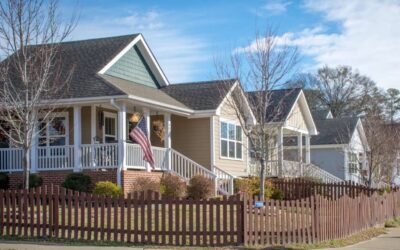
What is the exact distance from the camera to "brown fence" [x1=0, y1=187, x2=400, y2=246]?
14242 mm

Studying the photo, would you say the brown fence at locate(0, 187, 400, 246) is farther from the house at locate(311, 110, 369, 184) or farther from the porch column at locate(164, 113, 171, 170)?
the house at locate(311, 110, 369, 184)

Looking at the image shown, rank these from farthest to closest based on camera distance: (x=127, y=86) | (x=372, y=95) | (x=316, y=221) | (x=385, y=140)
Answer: (x=372, y=95), (x=385, y=140), (x=127, y=86), (x=316, y=221)

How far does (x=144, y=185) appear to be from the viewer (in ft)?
73.6

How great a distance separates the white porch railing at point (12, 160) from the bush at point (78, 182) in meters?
2.65

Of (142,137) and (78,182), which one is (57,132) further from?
(142,137)

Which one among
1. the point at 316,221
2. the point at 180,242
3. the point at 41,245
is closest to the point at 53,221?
the point at 41,245

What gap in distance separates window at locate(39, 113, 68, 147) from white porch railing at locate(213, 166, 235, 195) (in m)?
7.08

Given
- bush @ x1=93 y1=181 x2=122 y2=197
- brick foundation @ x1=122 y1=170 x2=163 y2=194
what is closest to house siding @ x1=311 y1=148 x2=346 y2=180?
brick foundation @ x1=122 y1=170 x2=163 y2=194

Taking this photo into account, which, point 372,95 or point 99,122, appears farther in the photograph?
point 372,95

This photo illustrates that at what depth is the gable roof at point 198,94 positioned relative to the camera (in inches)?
1128

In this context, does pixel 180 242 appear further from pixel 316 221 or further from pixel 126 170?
pixel 126 170

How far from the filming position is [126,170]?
22.8m

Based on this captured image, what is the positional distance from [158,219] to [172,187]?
328 inches

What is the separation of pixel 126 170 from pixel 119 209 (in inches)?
319
